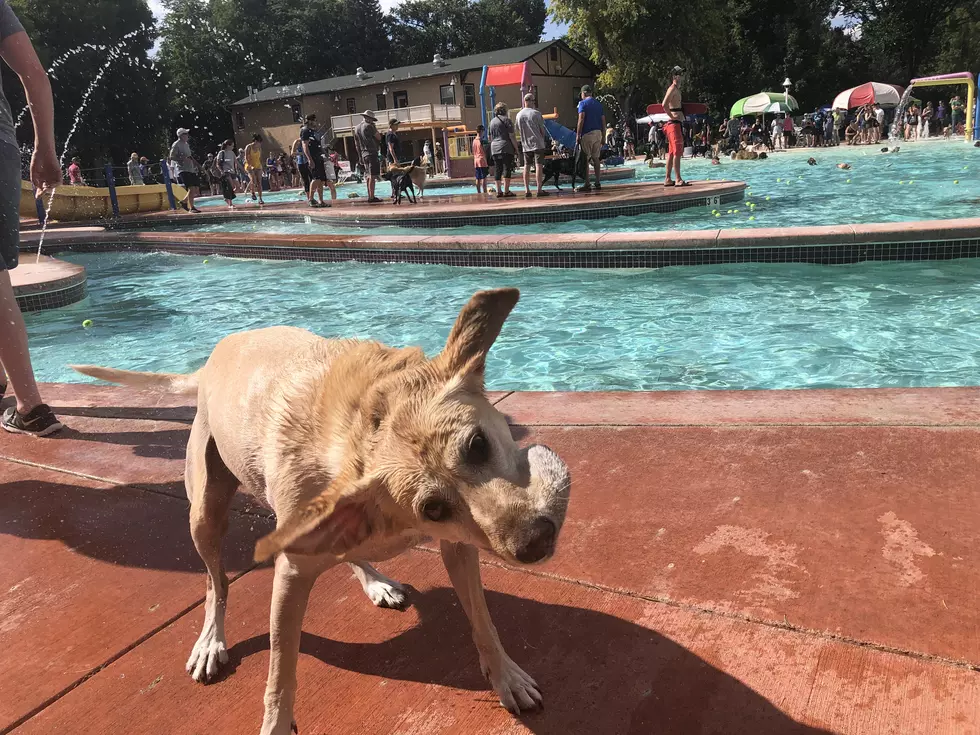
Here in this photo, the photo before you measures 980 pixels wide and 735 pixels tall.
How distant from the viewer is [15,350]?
3914mm

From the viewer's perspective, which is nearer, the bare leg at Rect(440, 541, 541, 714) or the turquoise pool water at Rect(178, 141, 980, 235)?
the bare leg at Rect(440, 541, 541, 714)

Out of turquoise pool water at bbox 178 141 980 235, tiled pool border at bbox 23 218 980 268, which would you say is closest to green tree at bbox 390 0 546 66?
turquoise pool water at bbox 178 141 980 235

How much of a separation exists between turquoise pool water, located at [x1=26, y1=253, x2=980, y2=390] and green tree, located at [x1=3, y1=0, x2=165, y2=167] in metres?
48.7

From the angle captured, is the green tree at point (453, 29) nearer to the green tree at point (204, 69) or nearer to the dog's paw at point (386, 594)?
the green tree at point (204, 69)

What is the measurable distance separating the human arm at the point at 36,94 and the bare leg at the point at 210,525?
110 inches

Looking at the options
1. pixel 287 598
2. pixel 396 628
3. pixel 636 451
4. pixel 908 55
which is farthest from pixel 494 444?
pixel 908 55

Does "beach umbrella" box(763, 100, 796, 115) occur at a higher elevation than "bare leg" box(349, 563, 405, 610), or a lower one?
higher

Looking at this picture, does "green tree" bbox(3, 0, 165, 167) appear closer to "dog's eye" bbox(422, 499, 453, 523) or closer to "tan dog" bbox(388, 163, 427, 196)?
"tan dog" bbox(388, 163, 427, 196)

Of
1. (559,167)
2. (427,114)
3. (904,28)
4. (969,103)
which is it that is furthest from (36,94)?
(904,28)

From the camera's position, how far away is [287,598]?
167 cm

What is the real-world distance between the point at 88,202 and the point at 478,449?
23966mm

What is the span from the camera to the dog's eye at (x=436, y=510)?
53.5 inches

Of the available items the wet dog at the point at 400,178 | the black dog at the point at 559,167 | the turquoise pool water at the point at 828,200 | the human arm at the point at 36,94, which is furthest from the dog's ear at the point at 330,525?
the wet dog at the point at 400,178

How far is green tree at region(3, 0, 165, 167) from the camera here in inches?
1916
